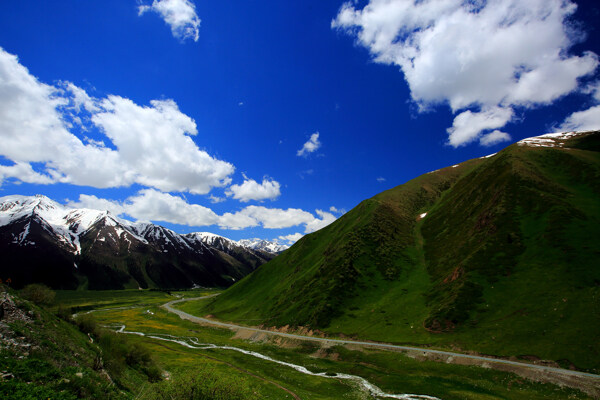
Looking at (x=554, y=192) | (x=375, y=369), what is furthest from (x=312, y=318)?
(x=554, y=192)

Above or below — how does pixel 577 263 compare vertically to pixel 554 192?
below

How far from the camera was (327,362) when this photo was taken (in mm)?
72750

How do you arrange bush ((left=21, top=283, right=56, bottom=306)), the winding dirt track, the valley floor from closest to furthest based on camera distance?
bush ((left=21, top=283, right=56, bottom=306))
the winding dirt track
the valley floor

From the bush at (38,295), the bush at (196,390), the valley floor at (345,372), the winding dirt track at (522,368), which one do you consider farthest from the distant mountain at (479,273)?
the bush at (38,295)

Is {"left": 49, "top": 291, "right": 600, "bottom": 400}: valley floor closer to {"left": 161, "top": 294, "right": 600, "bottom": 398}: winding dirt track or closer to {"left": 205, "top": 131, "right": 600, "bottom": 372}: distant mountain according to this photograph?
{"left": 161, "top": 294, "right": 600, "bottom": 398}: winding dirt track

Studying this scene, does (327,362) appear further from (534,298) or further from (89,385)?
(89,385)

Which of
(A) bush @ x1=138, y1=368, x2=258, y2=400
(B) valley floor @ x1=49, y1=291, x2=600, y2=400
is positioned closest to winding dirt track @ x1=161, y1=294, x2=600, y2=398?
(B) valley floor @ x1=49, y1=291, x2=600, y2=400

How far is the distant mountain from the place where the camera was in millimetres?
64750

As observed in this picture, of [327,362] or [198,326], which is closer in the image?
[327,362]

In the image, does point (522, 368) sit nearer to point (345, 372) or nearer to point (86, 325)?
point (345, 372)

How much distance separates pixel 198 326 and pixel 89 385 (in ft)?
450

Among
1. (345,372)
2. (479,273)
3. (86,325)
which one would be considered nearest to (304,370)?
(345,372)

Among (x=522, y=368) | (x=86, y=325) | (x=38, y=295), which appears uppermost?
(x=38, y=295)

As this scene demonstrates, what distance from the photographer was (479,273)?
302 ft
